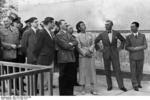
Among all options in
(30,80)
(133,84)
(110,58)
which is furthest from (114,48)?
(30,80)

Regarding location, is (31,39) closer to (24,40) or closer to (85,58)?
(24,40)

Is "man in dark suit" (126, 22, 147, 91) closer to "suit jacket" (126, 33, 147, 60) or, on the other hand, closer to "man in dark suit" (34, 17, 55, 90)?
"suit jacket" (126, 33, 147, 60)

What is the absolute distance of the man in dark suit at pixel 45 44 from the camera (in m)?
5.76

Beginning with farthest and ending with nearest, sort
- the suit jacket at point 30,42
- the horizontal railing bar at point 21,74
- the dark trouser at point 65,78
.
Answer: the suit jacket at point 30,42
the dark trouser at point 65,78
the horizontal railing bar at point 21,74

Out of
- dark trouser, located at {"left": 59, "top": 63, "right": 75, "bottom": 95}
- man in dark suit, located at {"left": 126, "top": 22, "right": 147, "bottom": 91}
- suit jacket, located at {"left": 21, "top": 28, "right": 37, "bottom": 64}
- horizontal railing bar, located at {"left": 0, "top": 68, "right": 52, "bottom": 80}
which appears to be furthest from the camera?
man in dark suit, located at {"left": 126, "top": 22, "right": 147, "bottom": 91}

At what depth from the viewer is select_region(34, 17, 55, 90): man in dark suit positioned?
576 centimetres

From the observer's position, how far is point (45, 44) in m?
5.84

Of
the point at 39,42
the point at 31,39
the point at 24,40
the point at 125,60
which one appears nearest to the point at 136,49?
the point at 125,60

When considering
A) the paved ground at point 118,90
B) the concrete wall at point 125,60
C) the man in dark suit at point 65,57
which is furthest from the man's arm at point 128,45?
the man in dark suit at point 65,57

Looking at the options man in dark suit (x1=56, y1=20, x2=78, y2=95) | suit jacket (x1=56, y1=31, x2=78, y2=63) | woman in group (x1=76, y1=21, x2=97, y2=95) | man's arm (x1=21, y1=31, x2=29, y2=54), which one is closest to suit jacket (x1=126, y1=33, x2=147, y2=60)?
woman in group (x1=76, y1=21, x2=97, y2=95)

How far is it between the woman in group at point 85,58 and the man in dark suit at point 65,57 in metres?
0.21

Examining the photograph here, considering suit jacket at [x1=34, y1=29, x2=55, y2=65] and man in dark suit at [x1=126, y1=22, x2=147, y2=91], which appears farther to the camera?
man in dark suit at [x1=126, y1=22, x2=147, y2=91]

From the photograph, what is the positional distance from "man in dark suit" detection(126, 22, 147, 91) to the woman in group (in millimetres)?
801

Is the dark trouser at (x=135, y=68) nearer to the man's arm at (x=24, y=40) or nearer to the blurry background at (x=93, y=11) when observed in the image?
the blurry background at (x=93, y=11)
